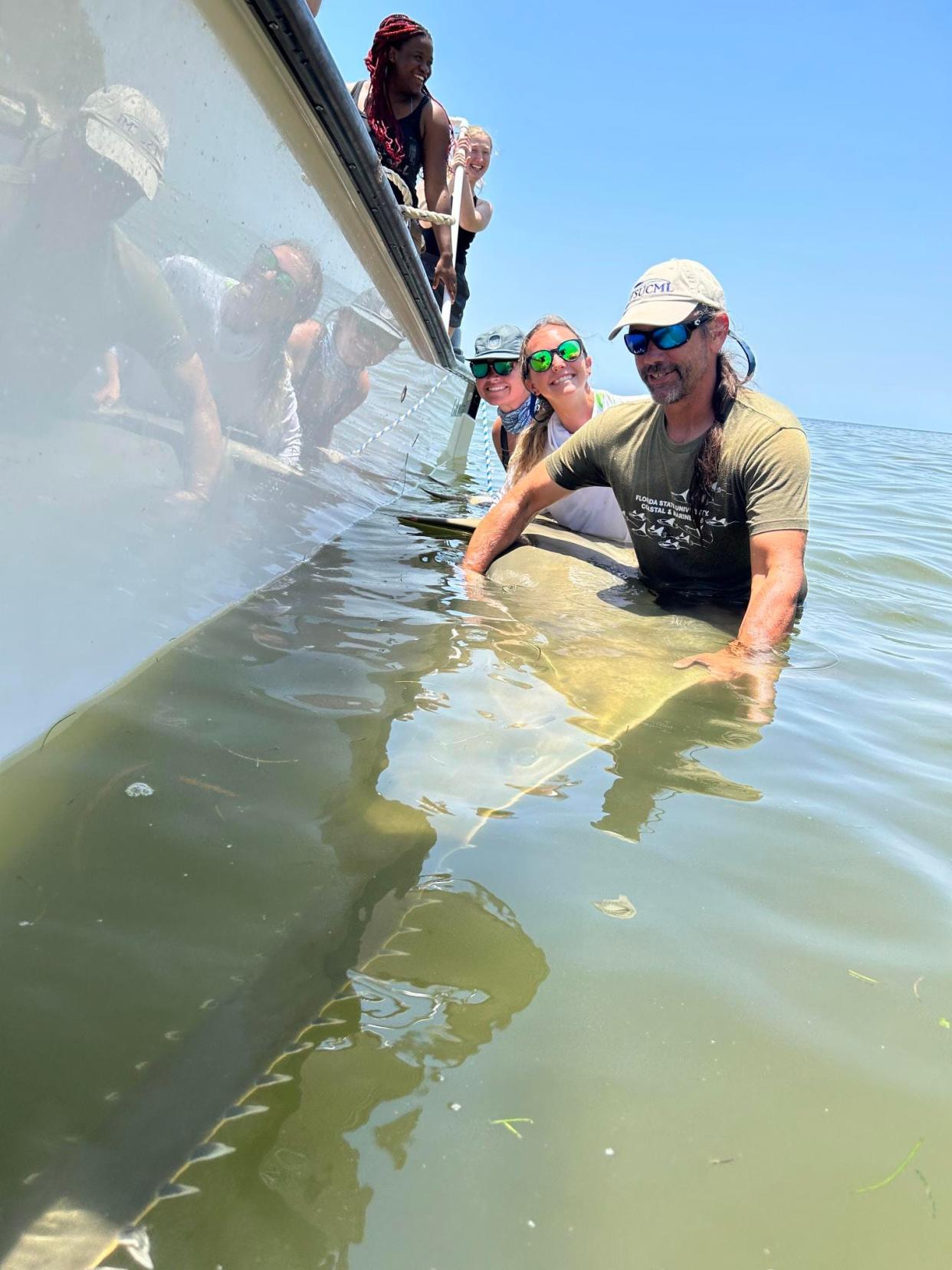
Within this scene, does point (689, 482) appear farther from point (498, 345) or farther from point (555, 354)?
point (498, 345)

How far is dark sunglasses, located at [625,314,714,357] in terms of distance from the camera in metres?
3.30

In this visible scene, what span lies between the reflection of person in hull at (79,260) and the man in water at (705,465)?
1866 millimetres

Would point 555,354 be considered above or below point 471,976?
above

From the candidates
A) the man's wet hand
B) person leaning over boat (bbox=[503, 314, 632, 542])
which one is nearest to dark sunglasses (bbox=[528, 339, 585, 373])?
person leaning over boat (bbox=[503, 314, 632, 542])

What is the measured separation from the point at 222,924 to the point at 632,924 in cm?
66

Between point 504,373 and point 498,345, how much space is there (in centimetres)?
A: 16

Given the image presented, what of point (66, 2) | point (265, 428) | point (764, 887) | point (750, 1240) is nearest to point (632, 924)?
point (764, 887)

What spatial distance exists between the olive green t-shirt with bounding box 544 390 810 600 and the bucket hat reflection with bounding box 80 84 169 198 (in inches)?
82.9

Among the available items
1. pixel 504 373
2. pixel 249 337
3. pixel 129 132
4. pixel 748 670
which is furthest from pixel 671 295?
pixel 504 373

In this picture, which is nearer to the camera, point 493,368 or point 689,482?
point 689,482

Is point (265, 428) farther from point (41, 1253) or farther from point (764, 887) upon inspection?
point (41, 1253)

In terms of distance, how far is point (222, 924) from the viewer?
4.90 ft

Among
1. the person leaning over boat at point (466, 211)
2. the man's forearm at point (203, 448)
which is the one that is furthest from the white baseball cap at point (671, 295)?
the person leaning over boat at point (466, 211)

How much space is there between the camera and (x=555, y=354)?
14.4 feet
